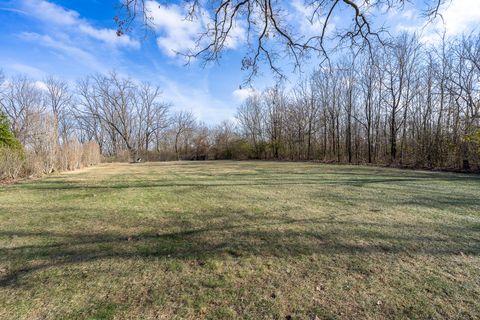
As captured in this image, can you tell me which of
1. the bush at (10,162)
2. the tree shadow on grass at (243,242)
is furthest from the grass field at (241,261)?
the bush at (10,162)

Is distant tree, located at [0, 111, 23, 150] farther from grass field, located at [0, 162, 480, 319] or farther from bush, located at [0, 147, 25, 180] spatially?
grass field, located at [0, 162, 480, 319]

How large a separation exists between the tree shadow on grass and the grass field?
2 cm

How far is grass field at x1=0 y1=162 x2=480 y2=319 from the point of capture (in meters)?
2.04

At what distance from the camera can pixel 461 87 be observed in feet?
49.5

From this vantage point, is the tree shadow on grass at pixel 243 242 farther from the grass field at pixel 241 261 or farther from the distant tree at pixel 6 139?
the distant tree at pixel 6 139

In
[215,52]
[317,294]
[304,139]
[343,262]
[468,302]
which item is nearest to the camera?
[468,302]

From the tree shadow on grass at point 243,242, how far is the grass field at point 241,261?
0.02 meters

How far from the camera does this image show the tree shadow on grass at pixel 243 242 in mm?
2980

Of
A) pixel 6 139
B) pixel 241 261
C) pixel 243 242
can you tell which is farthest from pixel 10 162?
pixel 241 261

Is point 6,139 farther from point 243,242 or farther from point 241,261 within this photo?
point 241,261

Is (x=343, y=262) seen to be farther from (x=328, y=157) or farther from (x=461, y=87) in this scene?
(x=328, y=157)

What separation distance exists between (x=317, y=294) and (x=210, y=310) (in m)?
0.99

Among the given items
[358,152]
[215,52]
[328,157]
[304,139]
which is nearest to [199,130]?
[304,139]

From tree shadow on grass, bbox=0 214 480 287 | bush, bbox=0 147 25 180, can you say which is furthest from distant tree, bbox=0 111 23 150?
tree shadow on grass, bbox=0 214 480 287
